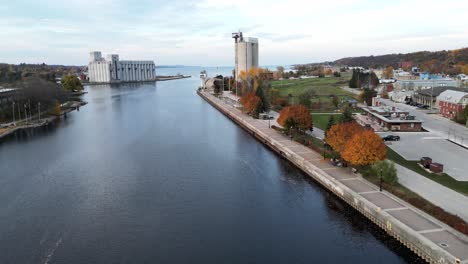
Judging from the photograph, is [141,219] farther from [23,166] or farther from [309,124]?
[309,124]

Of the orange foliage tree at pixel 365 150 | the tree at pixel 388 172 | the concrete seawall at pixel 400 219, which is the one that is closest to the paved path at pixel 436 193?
the tree at pixel 388 172

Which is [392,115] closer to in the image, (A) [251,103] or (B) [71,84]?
(A) [251,103]

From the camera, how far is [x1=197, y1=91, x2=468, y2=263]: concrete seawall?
1375 cm

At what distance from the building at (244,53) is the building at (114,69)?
6466 cm

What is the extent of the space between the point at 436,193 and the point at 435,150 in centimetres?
954

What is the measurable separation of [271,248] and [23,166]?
20949 mm

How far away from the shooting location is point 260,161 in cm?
2908

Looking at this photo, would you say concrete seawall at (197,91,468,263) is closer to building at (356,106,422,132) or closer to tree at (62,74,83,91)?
building at (356,106,422,132)

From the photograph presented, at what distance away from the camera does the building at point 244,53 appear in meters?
89.3

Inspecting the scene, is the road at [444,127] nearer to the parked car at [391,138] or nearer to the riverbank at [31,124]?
the parked car at [391,138]

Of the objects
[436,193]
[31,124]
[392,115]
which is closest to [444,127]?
[392,115]

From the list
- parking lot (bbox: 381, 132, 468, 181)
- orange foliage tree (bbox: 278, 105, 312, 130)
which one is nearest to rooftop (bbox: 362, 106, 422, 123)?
parking lot (bbox: 381, 132, 468, 181)

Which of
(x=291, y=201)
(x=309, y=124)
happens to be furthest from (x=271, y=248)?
(x=309, y=124)

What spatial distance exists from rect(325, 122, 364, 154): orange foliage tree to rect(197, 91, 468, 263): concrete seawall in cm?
168
